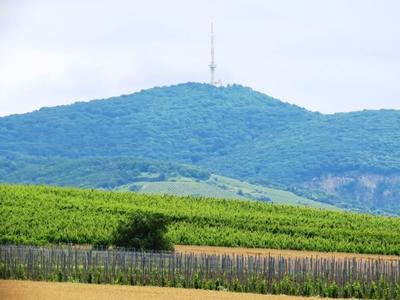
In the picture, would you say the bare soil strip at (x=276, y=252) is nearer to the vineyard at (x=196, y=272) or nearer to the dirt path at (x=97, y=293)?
the vineyard at (x=196, y=272)

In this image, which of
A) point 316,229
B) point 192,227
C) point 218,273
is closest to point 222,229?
point 192,227

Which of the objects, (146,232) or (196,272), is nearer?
(196,272)

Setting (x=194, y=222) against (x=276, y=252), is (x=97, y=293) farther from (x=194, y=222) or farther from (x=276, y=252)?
(x=194, y=222)

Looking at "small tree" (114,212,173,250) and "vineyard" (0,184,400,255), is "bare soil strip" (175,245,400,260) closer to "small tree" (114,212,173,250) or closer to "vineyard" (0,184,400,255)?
"vineyard" (0,184,400,255)

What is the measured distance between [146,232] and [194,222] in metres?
28.5

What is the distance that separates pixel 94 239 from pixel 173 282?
93.7 feet

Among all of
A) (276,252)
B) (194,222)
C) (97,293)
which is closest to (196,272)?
(97,293)

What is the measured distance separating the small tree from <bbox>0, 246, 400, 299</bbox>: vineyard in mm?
11116

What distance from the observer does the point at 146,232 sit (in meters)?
73.8

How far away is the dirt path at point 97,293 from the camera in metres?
50.2

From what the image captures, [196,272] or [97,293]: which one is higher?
[97,293]

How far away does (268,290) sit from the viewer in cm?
6009

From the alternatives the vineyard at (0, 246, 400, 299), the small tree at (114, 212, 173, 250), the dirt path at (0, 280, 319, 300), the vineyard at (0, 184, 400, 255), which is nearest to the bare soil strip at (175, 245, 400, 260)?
the vineyard at (0, 184, 400, 255)

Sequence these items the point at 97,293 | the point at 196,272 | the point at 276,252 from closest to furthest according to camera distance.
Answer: the point at 97,293
the point at 196,272
the point at 276,252
